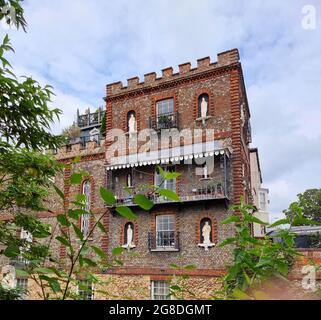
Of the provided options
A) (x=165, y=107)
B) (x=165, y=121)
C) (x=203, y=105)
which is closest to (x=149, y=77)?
(x=165, y=107)

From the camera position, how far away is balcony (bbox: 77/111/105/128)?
38300 mm

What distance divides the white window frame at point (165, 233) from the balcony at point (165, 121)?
4503 mm

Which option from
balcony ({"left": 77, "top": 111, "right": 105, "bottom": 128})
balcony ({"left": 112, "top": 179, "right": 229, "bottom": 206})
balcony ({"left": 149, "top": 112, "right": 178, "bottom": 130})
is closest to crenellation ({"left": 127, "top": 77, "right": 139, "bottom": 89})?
balcony ({"left": 149, "top": 112, "right": 178, "bottom": 130})

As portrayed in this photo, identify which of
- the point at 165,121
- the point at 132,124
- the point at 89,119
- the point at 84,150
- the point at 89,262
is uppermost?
the point at 89,119

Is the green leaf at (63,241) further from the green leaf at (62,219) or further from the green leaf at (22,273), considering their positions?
the green leaf at (22,273)

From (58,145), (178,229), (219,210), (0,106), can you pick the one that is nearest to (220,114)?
(219,210)

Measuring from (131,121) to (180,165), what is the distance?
394cm

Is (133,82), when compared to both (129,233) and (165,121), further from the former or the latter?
(129,233)

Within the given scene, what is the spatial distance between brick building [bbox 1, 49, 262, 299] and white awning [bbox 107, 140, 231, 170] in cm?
5

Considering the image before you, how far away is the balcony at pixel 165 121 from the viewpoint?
16.6 m

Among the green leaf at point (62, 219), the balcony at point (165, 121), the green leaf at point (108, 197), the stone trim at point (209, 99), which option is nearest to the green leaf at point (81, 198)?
the green leaf at point (62, 219)

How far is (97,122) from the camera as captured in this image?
125ft

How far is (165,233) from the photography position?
1567 centimetres

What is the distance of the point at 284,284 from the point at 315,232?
15602 millimetres
